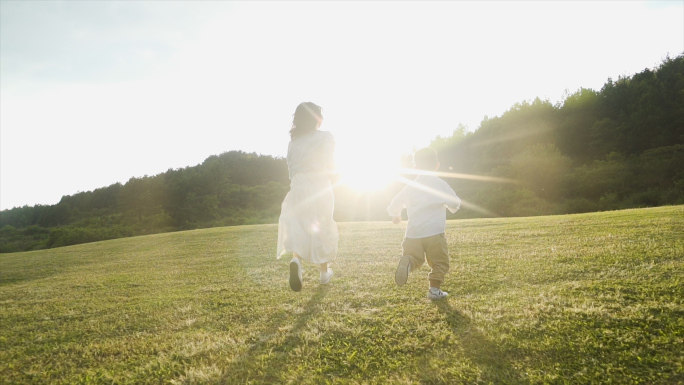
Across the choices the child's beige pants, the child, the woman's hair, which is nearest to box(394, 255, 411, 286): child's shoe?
the child

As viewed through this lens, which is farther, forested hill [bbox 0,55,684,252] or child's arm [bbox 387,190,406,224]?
forested hill [bbox 0,55,684,252]

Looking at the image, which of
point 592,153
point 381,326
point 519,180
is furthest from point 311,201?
point 592,153

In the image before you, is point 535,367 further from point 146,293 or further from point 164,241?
point 164,241

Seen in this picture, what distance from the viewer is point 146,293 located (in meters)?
5.86

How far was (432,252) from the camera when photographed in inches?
168

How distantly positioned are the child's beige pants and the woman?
3.81 feet

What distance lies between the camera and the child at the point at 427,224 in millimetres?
4137

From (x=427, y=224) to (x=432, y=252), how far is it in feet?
1.10

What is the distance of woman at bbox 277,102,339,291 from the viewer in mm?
4867

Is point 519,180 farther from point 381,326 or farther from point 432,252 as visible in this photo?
point 381,326

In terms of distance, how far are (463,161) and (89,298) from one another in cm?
4897

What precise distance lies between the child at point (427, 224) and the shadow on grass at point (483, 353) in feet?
2.45

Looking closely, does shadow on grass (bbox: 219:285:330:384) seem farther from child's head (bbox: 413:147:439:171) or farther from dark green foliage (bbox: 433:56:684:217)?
dark green foliage (bbox: 433:56:684:217)

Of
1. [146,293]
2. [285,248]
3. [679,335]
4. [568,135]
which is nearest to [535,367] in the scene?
[679,335]
